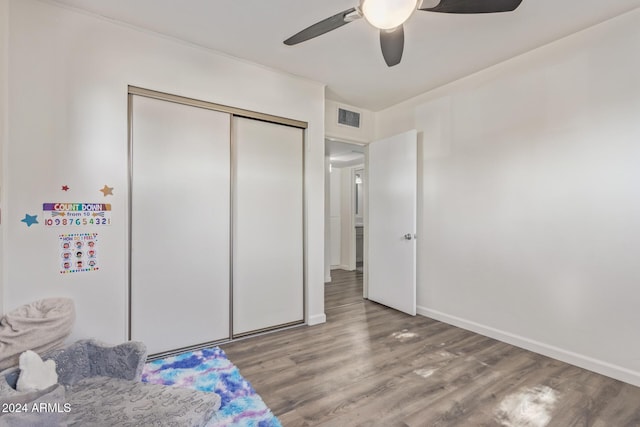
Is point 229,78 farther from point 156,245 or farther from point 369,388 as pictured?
point 369,388

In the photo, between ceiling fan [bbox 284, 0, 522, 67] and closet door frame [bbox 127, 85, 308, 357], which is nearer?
ceiling fan [bbox 284, 0, 522, 67]

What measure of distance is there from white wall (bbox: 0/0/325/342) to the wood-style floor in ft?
3.95

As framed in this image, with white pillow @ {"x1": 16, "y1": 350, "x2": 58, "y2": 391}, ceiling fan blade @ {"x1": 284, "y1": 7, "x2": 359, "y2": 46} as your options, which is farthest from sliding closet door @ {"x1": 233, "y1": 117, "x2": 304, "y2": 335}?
A: white pillow @ {"x1": 16, "y1": 350, "x2": 58, "y2": 391}

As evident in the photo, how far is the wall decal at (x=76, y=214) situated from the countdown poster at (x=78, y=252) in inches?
3.6

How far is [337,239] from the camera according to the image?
6398 millimetres

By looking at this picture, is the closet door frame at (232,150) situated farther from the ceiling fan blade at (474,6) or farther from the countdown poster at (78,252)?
the ceiling fan blade at (474,6)

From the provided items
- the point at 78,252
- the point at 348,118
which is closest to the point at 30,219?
the point at 78,252

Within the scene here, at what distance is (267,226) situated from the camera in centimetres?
291

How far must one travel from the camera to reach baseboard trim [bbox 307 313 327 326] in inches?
123

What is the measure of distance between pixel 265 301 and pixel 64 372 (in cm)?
152

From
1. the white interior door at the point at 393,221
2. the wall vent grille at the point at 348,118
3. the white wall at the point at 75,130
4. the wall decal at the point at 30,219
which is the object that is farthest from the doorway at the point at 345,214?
the wall decal at the point at 30,219

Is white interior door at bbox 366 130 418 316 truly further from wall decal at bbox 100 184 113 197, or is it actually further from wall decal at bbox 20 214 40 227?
wall decal at bbox 20 214 40 227

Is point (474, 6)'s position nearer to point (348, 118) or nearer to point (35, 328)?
point (348, 118)

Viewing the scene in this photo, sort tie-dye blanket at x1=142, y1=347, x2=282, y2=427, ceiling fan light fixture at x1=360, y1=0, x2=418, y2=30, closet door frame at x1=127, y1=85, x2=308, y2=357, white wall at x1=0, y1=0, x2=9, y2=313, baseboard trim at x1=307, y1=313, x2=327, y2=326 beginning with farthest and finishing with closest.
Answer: baseboard trim at x1=307, y1=313, x2=327, y2=326
closet door frame at x1=127, y1=85, x2=308, y2=357
white wall at x1=0, y1=0, x2=9, y2=313
tie-dye blanket at x1=142, y1=347, x2=282, y2=427
ceiling fan light fixture at x1=360, y1=0, x2=418, y2=30
